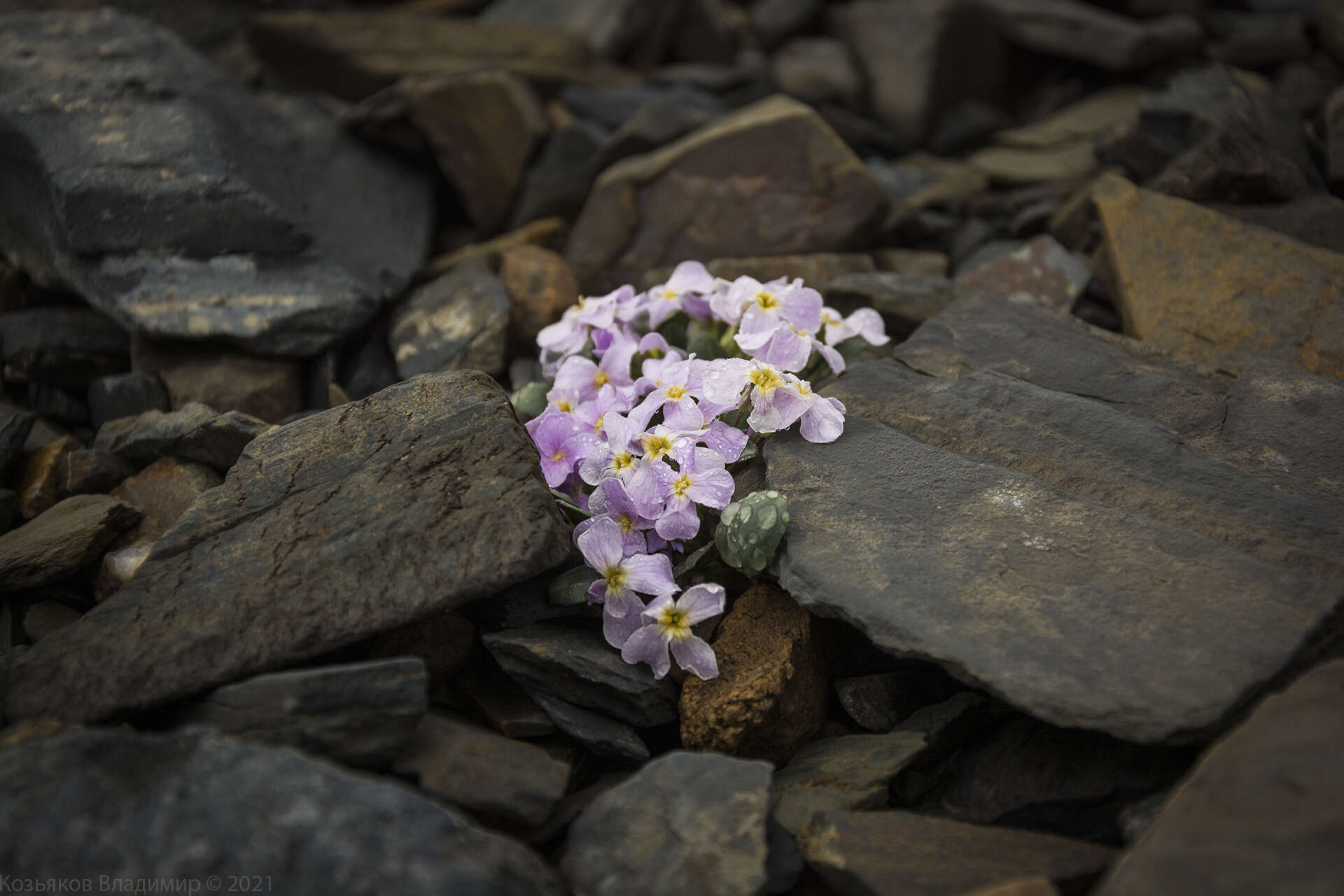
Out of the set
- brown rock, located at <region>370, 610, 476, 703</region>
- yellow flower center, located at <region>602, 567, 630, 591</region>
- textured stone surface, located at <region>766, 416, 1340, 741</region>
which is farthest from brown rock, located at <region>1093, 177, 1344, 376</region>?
brown rock, located at <region>370, 610, 476, 703</region>

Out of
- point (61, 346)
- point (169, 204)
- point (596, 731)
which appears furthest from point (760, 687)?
point (61, 346)

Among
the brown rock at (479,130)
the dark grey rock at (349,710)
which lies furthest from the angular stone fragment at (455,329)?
the dark grey rock at (349,710)

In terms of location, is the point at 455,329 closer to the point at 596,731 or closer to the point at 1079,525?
the point at 596,731

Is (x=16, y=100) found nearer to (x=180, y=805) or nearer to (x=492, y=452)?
(x=492, y=452)

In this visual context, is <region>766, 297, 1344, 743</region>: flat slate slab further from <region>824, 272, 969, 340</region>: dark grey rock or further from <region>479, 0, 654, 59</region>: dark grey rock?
<region>479, 0, 654, 59</region>: dark grey rock

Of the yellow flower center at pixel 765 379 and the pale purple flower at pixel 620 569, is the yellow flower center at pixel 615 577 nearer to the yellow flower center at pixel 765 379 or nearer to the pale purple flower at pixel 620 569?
the pale purple flower at pixel 620 569

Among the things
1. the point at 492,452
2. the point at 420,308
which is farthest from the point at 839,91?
the point at 492,452
